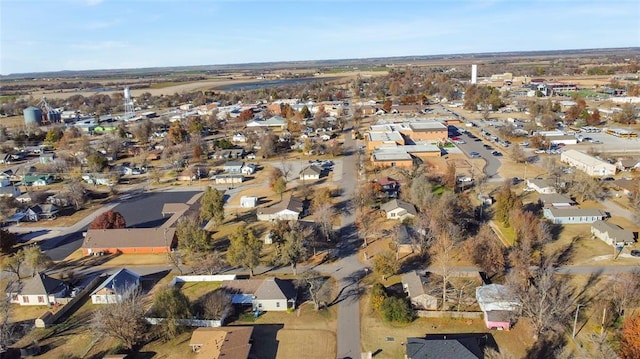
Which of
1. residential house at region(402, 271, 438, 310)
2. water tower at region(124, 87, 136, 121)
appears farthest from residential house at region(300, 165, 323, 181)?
water tower at region(124, 87, 136, 121)

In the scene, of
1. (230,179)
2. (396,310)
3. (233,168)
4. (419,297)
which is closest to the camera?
(396,310)

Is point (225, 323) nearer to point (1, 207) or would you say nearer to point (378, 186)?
point (378, 186)

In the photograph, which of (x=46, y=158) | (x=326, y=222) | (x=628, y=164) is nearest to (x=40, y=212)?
(x=46, y=158)

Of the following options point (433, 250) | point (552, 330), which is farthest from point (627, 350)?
point (433, 250)

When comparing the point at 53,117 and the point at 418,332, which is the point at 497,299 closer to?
the point at 418,332

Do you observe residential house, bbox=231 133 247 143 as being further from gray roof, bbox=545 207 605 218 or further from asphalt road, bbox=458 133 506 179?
gray roof, bbox=545 207 605 218
